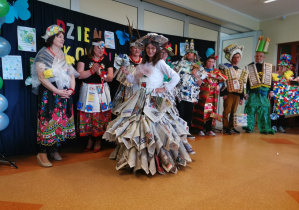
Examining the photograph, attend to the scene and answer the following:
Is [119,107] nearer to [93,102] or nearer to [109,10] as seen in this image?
[93,102]

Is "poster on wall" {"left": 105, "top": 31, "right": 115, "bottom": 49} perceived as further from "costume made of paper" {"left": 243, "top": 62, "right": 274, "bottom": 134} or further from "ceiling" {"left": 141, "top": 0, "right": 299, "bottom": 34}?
"costume made of paper" {"left": 243, "top": 62, "right": 274, "bottom": 134}

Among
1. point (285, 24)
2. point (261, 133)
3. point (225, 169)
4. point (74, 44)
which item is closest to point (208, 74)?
point (261, 133)

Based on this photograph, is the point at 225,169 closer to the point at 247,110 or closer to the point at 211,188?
the point at 211,188

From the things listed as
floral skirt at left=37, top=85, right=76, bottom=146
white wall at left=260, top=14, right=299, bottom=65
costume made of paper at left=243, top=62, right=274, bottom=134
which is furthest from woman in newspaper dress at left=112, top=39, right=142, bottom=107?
white wall at left=260, top=14, right=299, bottom=65

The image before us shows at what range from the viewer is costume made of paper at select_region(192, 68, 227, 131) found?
437 cm

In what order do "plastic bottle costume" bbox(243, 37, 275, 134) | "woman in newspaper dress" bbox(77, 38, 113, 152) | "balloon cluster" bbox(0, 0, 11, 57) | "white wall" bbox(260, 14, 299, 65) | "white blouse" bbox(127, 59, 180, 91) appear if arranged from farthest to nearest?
"white wall" bbox(260, 14, 299, 65), "plastic bottle costume" bbox(243, 37, 275, 134), "woman in newspaper dress" bbox(77, 38, 113, 152), "white blouse" bbox(127, 59, 180, 91), "balloon cluster" bbox(0, 0, 11, 57)

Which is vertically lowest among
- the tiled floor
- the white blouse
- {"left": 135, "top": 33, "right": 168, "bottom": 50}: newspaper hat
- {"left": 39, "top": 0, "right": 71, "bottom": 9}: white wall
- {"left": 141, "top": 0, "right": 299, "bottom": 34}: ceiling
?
the tiled floor

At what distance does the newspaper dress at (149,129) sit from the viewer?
2.39 m

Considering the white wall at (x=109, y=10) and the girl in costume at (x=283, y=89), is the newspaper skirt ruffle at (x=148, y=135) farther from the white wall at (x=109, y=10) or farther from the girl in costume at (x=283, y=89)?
the girl in costume at (x=283, y=89)

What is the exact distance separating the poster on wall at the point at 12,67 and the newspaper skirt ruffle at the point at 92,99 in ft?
2.51

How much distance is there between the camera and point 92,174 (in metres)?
2.43

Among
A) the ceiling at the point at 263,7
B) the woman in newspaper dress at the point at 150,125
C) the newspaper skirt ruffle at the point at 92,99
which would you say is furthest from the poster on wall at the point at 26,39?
the ceiling at the point at 263,7

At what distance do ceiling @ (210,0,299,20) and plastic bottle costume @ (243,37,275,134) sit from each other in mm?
1503

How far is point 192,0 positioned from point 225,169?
3863 mm
